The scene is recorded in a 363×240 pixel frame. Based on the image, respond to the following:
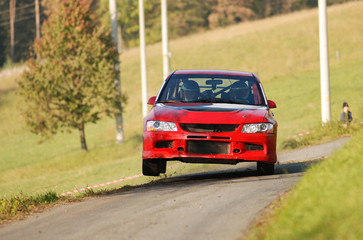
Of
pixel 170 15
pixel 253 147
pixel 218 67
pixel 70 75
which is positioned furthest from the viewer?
pixel 170 15

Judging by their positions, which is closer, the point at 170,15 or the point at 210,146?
the point at 210,146

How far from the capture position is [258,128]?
34.3ft

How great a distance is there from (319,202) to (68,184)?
626 inches

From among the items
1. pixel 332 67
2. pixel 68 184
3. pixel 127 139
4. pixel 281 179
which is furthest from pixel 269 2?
pixel 281 179

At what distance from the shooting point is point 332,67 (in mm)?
45844

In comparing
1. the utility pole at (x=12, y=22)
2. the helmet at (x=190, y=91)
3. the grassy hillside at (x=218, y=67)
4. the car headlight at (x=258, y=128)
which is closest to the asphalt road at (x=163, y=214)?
the car headlight at (x=258, y=128)

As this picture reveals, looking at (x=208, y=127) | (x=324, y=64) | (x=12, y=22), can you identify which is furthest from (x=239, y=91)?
(x=12, y=22)

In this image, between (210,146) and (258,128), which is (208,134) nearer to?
(210,146)

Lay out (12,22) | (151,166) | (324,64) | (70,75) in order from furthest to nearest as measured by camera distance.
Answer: (12,22) → (70,75) → (324,64) → (151,166)

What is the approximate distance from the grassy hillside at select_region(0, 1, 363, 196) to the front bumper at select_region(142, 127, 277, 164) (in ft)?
20.1

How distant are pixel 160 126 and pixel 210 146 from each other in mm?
847

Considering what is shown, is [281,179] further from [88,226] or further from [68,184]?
[68,184]

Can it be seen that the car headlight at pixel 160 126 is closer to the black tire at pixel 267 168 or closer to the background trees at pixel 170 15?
the black tire at pixel 267 168

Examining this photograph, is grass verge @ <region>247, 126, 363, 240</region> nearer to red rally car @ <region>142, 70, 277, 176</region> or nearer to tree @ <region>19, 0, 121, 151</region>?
red rally car @ <region>142, 70, 277, 176</region>
